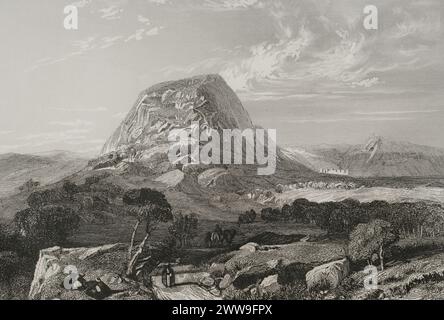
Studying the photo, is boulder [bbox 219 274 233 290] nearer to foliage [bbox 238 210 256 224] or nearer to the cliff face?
foliage [bbox 238 210 256 224]

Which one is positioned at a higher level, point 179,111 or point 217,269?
point 179,111

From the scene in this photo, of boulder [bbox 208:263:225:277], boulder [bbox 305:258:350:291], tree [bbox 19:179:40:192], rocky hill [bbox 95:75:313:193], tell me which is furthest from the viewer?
tree [bbox 19:179:40:192]

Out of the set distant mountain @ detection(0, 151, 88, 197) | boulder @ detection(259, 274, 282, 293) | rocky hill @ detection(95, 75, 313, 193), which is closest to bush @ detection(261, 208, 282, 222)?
rocky hill @ detection(95, 75, 313, 193)

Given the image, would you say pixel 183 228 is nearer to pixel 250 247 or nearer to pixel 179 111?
pixel 250 247

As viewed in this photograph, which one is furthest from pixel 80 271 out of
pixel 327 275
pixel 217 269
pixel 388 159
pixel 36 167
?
pixel 388 159

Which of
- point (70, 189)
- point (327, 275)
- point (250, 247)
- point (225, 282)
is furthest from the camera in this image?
point (70, 189)

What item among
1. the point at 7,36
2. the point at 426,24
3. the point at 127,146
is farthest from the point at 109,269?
the point at 426,24
